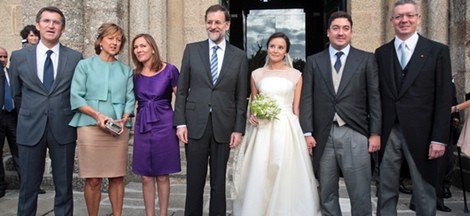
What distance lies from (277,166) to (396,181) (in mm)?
1020

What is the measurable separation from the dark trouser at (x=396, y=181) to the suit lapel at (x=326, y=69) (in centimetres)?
63

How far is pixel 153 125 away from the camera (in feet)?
13.2

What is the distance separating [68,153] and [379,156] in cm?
272

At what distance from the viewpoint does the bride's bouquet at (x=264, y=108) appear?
13.0ft

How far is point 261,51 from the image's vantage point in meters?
13.2

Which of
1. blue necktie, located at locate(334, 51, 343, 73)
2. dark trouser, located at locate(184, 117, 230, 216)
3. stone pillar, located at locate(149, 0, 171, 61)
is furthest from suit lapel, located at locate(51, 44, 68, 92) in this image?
stone pillar, located at locate(149, 0, 171, 61)

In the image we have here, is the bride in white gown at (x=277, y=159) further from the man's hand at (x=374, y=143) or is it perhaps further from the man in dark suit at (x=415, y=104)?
the man in dark suit at (x=415, y=104)

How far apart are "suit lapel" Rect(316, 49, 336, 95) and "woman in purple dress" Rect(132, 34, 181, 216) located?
53.4 inches

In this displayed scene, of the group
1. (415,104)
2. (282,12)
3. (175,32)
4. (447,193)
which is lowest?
(447,193)

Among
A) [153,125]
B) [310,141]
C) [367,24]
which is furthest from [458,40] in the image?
[153,125]

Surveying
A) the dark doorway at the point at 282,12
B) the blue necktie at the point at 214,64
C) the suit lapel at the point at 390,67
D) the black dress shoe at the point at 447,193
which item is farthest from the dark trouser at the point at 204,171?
the dark doorway at the point at 282,12

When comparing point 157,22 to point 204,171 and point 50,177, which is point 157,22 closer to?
point 50,177

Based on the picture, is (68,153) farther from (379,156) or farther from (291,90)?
(379,156)

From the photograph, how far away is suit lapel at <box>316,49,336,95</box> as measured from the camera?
3.74 meters
